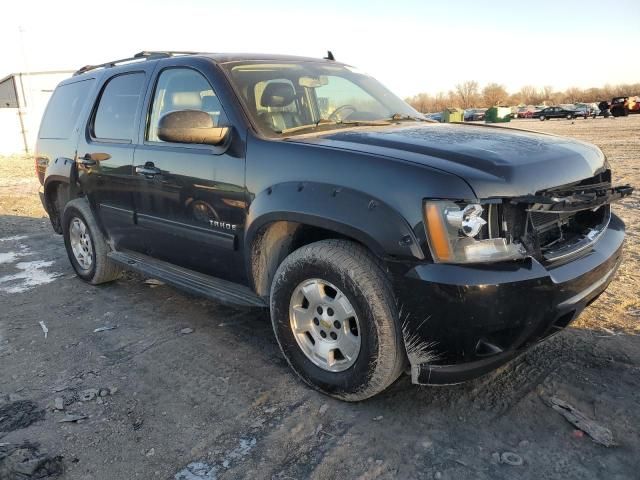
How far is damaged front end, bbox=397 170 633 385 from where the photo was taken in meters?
2.27

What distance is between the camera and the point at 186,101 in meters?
3.69

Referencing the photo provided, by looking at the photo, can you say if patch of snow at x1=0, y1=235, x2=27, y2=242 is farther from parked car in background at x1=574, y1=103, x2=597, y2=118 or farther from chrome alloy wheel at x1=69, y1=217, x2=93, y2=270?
parked car in background at x1=574, y1=103, x2=597, y2=118

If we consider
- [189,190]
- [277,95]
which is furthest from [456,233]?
[189,190]

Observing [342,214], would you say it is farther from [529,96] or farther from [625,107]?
[529,96]

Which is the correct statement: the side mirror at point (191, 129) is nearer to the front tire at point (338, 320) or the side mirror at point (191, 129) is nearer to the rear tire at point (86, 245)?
the front tire at point (338, 320)

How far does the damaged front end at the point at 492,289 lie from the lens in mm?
2273

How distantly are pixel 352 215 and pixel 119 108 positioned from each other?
2.78 meters

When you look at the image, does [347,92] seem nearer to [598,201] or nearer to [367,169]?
[367,169]

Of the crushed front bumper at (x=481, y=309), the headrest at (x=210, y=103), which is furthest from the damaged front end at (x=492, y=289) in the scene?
the headrest at (x=210, y=103)

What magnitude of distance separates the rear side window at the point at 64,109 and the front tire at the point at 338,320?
3.22m

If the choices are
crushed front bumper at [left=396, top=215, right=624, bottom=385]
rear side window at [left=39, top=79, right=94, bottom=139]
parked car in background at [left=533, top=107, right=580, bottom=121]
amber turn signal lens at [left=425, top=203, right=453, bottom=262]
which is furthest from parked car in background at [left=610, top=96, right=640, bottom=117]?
amber turn signal lens at [left=425, top=203, right=453, bottom=262]

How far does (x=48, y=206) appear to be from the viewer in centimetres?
556

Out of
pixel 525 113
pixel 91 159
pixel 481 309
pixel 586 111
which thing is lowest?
pixel 525 113

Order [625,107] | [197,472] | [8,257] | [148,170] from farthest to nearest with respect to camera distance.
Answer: [625,107], [8,257], [148,170], [197,472]
